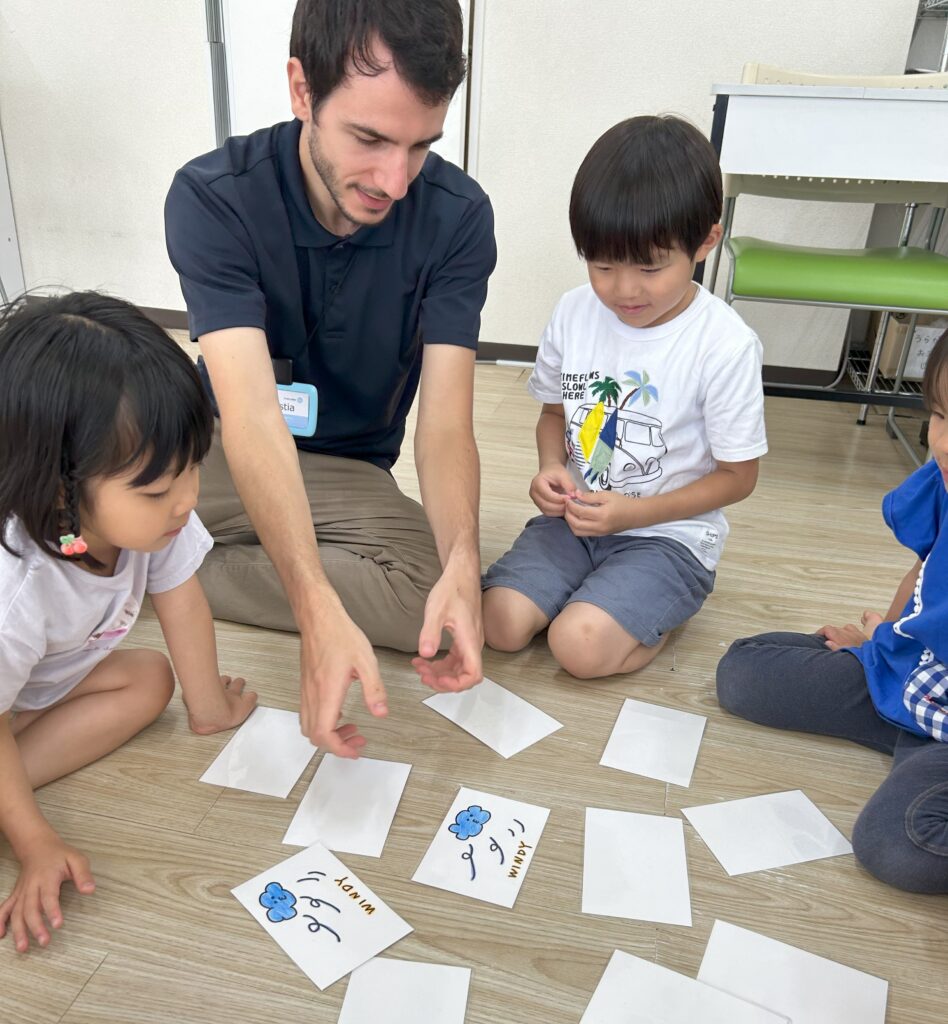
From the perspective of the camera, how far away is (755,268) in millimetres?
1911

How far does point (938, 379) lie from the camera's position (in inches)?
35.9

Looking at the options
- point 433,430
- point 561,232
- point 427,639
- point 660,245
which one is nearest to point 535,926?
point 427,639

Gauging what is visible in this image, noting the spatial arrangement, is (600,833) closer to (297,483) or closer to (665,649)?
(665,649)

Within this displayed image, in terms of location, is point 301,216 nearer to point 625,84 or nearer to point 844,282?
point 844,282

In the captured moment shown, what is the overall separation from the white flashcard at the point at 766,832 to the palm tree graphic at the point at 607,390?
61cm

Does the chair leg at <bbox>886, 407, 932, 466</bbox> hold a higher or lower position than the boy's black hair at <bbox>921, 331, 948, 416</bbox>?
lower

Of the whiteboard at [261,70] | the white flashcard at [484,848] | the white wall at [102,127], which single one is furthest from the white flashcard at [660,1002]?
the white wall at [102,127]

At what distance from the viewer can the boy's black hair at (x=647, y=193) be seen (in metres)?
1.17

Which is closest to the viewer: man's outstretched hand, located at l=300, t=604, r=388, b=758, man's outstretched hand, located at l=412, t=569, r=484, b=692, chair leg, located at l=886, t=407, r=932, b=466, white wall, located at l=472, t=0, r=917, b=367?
man's outstretched hand, located at l=300, t=604, r=388, b=758

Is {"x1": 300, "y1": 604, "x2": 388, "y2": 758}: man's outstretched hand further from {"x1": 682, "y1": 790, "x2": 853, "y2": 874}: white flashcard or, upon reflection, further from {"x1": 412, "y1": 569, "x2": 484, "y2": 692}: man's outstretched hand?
{"x1": 682, "y1": 790, "x2": 853, "y2": 874}: white flashcard

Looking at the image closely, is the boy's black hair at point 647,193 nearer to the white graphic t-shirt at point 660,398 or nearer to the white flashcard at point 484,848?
the white graphic t-shirt at point 660,398

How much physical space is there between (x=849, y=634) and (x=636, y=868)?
1.74 feet

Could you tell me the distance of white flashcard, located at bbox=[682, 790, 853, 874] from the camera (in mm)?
977

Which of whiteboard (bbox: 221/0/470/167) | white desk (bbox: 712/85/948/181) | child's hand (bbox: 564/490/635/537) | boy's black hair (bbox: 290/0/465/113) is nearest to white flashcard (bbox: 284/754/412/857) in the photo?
child's hand (bbox: 564/490/635/537)
